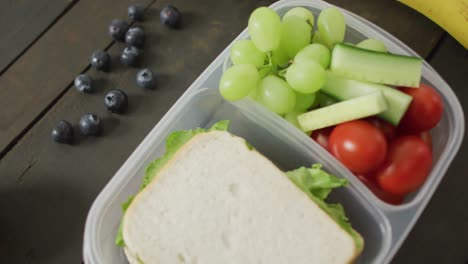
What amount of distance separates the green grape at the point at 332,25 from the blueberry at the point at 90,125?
16.3 inches

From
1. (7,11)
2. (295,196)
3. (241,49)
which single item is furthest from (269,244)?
(7,11)

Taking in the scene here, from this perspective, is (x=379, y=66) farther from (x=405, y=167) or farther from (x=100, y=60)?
(x=100, y=60)

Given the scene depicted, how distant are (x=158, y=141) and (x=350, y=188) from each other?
0.96 ft

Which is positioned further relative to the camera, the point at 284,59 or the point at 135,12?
the point at 135,12

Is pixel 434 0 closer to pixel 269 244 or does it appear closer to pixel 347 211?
pixel 347 211

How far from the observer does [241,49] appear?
789mm

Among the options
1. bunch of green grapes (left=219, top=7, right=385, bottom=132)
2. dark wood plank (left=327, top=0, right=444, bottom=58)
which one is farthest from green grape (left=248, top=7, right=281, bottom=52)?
dark wood plank (left=327, top=0, right=444, bottom=58)

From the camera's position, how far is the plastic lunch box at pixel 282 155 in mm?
734

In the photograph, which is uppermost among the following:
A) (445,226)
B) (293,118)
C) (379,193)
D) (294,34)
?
(294,34)

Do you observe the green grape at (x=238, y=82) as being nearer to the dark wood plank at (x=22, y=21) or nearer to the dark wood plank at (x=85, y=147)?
the dark wood plank at (x=85, y=147)

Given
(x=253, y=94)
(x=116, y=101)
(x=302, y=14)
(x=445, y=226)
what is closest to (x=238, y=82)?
(x=253, y=94)

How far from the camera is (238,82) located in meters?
0.75

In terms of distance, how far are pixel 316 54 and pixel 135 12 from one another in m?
0.41

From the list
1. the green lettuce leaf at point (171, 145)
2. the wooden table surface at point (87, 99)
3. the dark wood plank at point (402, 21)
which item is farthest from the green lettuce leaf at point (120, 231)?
the dark wood plank at point (402, 21)
